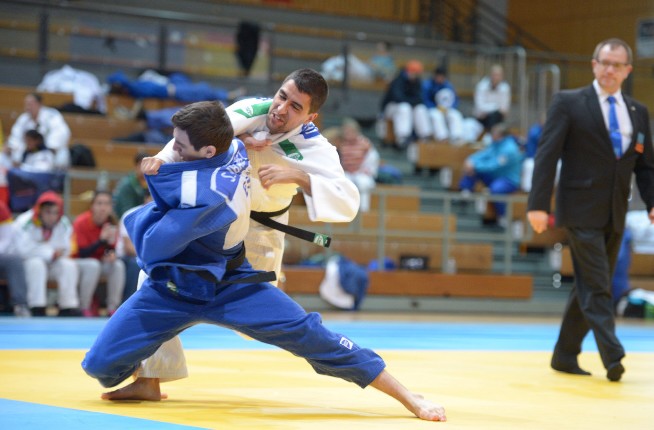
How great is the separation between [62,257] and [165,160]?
21.7 feet

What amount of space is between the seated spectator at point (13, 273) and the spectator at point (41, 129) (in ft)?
6.57

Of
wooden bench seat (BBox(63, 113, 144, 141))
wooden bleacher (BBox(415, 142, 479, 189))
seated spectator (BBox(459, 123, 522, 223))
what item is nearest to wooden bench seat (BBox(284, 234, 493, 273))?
seated spectator (BBox(459, 123, 522, 223))

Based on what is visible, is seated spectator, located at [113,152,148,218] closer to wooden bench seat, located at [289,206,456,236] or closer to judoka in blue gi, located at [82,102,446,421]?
wooden bench seat, located at [289,206,456,236]

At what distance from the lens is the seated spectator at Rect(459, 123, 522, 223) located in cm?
1446

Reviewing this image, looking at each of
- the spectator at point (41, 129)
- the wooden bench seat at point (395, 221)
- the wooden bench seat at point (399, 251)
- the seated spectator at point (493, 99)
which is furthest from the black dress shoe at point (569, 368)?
the seated spectator at point (493, 99)

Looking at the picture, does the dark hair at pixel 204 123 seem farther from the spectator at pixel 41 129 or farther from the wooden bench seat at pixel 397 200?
the wooden bench seat at pixel 397 200

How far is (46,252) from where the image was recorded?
10203 millimetres

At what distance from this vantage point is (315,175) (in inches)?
168

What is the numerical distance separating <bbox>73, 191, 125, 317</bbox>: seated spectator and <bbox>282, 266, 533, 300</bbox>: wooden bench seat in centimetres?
218

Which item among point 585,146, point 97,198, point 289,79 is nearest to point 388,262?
point 97,198

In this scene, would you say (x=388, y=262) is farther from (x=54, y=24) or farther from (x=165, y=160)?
(x=165, y=160)

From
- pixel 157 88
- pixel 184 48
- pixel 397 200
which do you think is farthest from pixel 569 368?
pixel 184 48

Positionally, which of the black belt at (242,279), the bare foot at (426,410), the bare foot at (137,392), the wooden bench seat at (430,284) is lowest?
the wooden bench seat at (430,284)

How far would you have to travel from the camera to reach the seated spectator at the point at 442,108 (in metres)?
15.8
